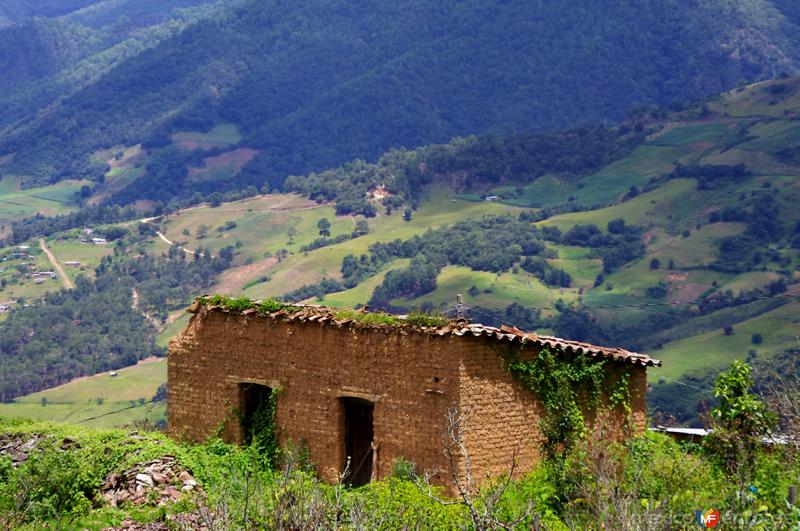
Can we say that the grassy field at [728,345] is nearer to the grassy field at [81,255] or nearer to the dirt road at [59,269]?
the dirt road at [59,269]

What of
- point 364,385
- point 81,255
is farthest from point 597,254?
point 364,385

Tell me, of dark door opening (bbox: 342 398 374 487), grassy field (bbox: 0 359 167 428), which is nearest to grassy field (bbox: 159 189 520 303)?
grassy field (bbox: 0 359 167 428)

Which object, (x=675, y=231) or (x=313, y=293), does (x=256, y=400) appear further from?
(x=675, y=231)

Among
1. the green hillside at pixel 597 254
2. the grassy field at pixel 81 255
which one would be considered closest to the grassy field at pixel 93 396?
the green hillside at pixel 597 254

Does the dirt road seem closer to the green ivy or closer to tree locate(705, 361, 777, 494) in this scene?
the green ivy

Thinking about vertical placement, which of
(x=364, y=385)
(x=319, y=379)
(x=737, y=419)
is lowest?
(x=737, y=419)

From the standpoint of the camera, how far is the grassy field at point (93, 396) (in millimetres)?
116581

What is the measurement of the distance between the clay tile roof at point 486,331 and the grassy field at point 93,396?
272 ft

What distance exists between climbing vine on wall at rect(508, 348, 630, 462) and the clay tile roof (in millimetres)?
166

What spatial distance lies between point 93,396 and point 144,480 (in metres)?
109

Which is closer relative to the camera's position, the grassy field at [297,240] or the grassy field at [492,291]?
the grassy field at [492,291]

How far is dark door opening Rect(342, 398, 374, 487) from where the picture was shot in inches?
955

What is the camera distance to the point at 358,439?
80.1ft

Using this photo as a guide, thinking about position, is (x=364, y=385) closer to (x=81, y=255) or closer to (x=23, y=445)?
(x=23, y=445)
